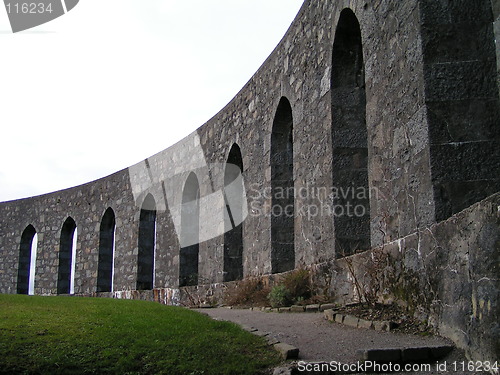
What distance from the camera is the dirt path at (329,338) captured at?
4141 millimetres

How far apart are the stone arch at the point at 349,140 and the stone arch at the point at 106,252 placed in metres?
11.1

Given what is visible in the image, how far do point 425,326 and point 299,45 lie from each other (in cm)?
516

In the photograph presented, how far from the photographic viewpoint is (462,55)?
5.08 meters

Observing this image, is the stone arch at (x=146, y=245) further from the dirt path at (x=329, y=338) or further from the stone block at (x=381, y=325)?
the stone block at (x=381, y=325)

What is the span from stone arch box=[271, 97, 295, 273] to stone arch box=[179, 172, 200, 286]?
426 cm

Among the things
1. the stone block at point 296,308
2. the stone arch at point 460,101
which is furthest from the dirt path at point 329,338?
the stone arch at point 460,101

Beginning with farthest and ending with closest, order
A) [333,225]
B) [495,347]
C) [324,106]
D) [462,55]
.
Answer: [324,106]
[333,225]
[462,55]
[495,347]

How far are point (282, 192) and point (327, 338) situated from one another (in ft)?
16.0

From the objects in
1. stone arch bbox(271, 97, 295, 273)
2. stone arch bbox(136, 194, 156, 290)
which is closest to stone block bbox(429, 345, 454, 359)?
stone arch bbox(271, 97, 295, 273)

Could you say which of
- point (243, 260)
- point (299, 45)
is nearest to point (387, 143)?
point (299, 45)

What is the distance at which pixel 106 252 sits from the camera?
Result: 1709cm

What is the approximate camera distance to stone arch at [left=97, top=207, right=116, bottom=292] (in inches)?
659

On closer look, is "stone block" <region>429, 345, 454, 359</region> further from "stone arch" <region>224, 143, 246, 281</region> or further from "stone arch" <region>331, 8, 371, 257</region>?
"stone arch" <region>224, 143, 246, 281</region>

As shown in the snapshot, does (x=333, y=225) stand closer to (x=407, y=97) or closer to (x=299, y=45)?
(x=407, y=97)
